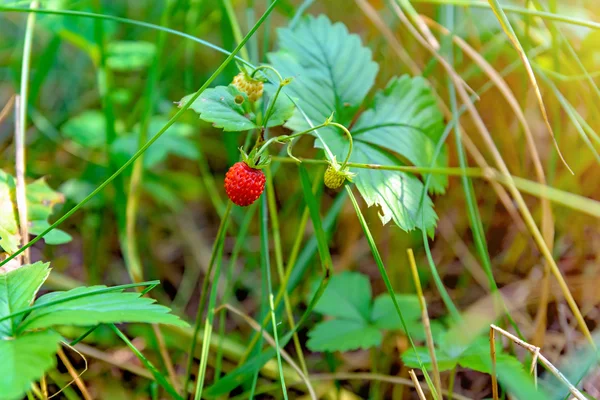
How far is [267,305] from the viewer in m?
0.97

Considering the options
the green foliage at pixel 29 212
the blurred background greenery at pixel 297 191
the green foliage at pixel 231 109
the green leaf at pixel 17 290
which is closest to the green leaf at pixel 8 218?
the green foliage at pixel 29 212

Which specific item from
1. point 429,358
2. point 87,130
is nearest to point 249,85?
point 429,358

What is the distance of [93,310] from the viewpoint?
587 mm

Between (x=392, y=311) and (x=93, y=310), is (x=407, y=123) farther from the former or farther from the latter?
(x=93, y=310)

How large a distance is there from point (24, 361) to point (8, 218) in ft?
1.27

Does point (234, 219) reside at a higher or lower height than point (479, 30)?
lower

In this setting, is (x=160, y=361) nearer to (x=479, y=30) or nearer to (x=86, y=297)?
(x=86, y=297)

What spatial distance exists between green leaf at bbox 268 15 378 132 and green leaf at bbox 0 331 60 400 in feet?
1.55

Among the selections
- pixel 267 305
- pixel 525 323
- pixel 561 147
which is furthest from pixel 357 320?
pixel 561 147

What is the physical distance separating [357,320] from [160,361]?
386mm

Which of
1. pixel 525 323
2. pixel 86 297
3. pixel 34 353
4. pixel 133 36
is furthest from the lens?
pixel 133 36

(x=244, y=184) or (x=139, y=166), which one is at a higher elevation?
(x=244, y=184)

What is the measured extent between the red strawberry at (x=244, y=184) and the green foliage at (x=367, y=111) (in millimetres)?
145

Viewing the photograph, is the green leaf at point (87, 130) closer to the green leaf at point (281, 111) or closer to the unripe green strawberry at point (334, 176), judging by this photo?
the green leaf at point (281, 111)
